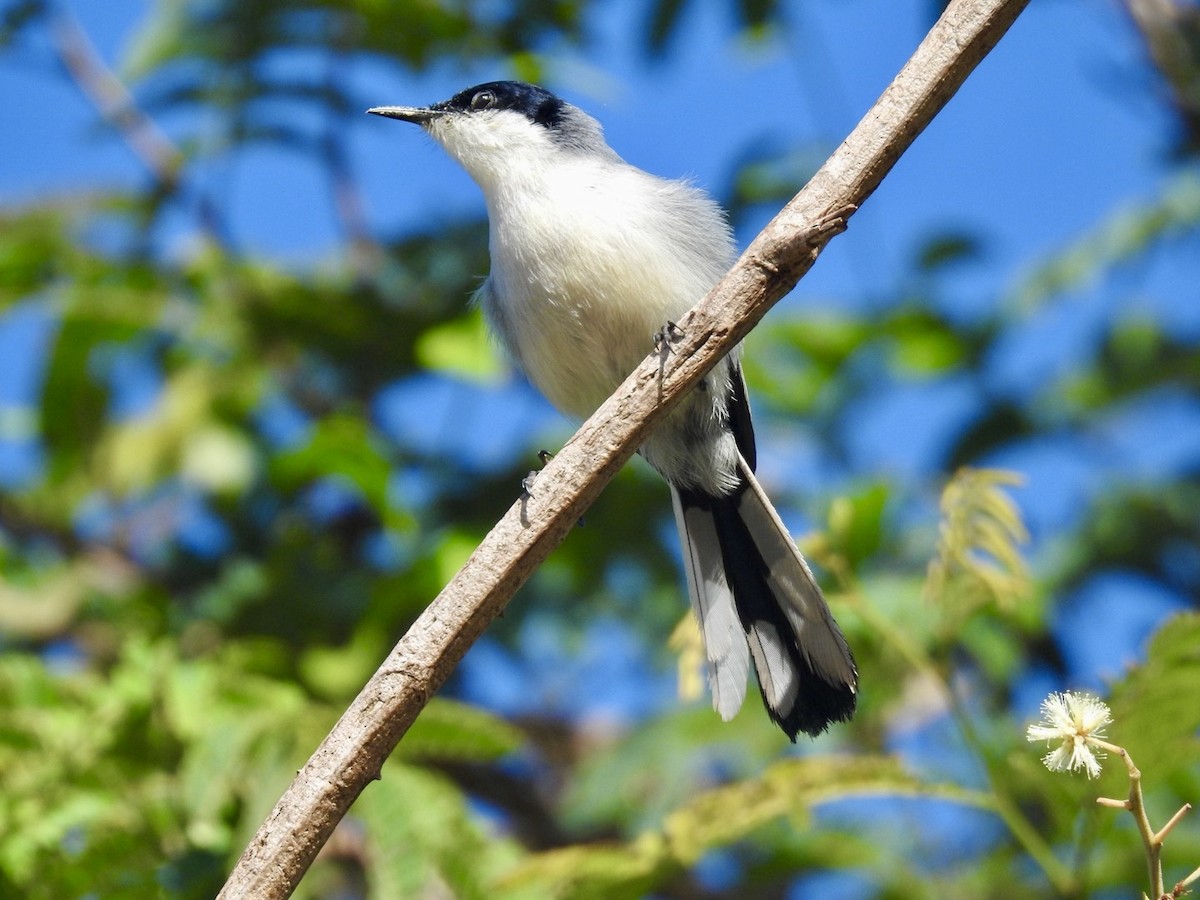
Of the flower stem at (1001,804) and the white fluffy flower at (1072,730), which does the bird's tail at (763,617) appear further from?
the white fluffy flower at (1072,730)

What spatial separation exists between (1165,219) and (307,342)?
301 cm

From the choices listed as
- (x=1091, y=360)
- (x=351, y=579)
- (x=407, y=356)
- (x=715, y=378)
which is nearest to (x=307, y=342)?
(x=407, y=356)

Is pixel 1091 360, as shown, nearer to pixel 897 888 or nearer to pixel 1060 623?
pixel 1060 623

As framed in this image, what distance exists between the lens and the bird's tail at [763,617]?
2.93 metres

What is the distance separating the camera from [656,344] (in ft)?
10.1

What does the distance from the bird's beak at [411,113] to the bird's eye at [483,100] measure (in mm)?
104

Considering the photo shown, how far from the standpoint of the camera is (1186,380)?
495 cm

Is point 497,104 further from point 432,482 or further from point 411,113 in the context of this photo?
point 432,482

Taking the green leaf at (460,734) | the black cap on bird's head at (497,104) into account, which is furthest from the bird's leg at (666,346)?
the black cap on bird's head at (497,104)

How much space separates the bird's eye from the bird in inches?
11.0

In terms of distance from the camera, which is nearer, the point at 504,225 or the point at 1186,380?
the point at 504,225

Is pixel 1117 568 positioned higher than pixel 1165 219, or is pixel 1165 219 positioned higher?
pixel 1165 219

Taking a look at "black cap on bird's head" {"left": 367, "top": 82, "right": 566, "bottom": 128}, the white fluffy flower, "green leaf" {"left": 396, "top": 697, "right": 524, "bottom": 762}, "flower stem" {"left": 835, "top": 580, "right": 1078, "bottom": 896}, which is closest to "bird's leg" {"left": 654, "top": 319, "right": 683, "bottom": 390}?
the white fluffy flower

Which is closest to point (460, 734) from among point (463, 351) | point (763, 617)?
point (763, 617)
